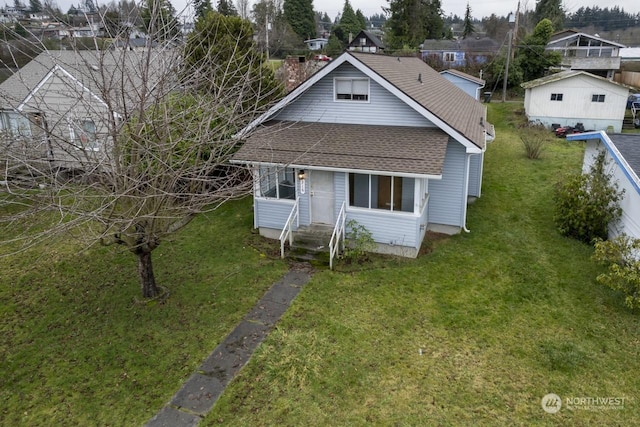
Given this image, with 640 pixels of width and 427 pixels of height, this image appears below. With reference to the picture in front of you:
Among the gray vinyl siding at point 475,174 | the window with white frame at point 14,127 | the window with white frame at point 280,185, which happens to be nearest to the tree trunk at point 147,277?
the window with white frame at point 14,127

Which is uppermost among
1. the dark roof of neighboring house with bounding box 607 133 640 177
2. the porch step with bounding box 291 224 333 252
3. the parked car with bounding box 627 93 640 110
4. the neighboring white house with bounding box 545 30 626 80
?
the neighboring white house with bounding box 545 30 626 80

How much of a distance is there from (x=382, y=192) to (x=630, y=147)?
747 cm

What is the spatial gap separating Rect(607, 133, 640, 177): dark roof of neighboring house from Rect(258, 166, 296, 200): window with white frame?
9543 millimetres

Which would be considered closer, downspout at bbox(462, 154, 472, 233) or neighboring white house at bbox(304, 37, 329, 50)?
downspout at bbox(462, 154, 472, 233)

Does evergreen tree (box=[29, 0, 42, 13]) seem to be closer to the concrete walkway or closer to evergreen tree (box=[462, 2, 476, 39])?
the concrete walkway

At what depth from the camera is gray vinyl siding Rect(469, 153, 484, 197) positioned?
56.0 feet

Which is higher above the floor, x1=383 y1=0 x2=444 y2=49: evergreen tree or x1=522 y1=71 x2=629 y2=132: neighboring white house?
x1=383 y1=0 x2=444 y2=49: evergreen tree

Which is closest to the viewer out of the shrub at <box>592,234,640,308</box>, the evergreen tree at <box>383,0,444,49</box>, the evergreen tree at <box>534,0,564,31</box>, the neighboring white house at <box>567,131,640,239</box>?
the shrub at <box>592,234,640,308</box>

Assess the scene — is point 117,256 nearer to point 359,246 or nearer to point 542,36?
point 359,246

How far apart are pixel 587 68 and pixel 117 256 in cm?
4440

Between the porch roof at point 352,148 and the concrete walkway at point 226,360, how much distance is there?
11.9ft

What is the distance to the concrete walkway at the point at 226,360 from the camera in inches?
305

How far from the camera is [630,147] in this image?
13.2 meters

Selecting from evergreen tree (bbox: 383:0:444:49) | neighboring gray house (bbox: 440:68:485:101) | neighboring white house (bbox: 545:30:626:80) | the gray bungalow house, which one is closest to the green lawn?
the gray bungalow house
